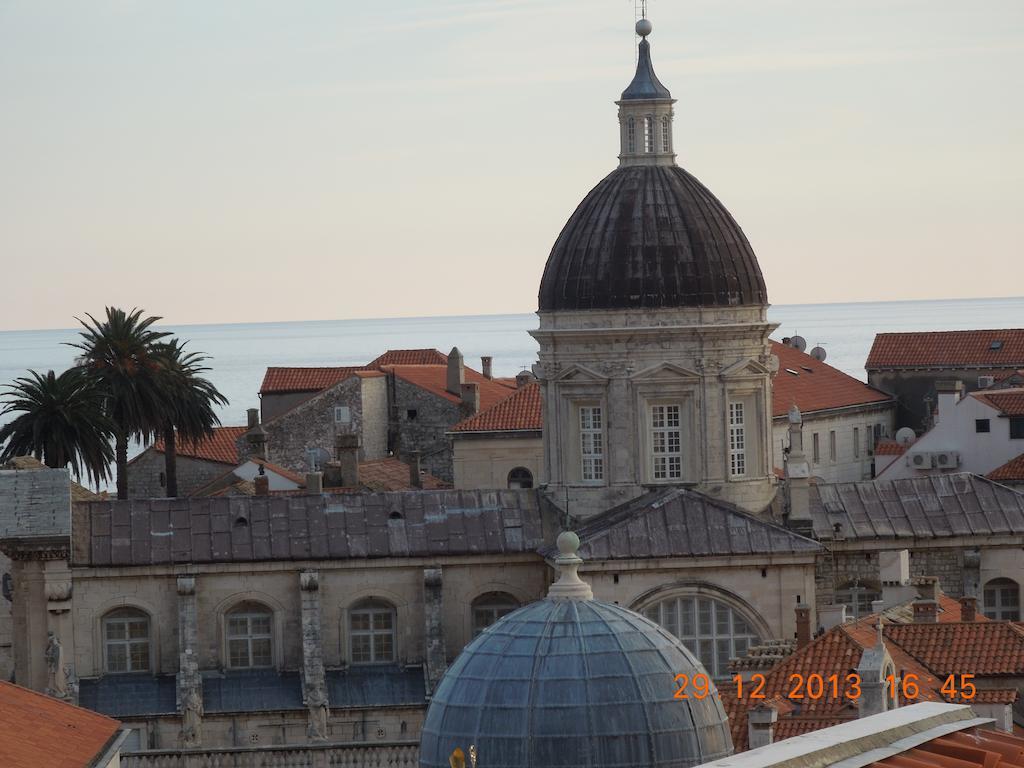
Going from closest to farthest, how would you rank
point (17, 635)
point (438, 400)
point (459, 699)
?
point (459, 699), point (17, 635), point (438, 400)

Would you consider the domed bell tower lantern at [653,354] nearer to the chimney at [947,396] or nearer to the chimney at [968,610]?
the chimney at [968,610]

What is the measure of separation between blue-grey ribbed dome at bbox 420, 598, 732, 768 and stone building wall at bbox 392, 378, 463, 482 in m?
73.7

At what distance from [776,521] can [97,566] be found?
48.1 feet

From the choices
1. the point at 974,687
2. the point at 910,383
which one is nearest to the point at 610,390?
the point at 974,687

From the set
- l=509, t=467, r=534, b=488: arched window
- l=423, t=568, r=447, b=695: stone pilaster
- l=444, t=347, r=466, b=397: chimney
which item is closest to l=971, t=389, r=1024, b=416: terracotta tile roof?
l=509, t=467, r=534, b=488: arched window

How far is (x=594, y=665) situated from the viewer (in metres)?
37.4

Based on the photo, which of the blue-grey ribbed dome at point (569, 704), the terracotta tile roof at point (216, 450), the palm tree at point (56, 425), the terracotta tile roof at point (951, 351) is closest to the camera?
the blue-grey ribbed dome at point (569, 704)

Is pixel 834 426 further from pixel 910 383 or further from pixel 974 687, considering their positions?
pixel 974 687

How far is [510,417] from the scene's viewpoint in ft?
331

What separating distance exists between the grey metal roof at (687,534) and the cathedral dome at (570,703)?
25.0 m

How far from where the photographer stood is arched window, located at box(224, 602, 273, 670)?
214 ft

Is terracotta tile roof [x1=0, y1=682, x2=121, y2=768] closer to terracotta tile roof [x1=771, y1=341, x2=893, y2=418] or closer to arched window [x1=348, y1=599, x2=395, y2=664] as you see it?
arched window [x1=348, y1=599, x2=395, y2=664]

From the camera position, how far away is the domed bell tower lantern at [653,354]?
6625cm

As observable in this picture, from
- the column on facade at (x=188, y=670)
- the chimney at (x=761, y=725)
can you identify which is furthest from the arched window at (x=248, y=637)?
the chimney at (x=761, y=725)
